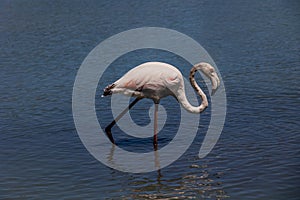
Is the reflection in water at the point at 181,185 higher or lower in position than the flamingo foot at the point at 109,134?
lower

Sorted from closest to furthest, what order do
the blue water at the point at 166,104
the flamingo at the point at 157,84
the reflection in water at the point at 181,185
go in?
the reflection in water at the point at 181,185 < the blue water at the point at 166,104 < the flamingo at the point at 157,84

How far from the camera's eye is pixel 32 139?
1108 cm

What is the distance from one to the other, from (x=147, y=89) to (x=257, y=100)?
130 inches

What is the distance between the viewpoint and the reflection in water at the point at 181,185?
8.46m

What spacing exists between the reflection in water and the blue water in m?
0.02

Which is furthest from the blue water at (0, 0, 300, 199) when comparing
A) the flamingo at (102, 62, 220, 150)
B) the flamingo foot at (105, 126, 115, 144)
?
the flamingo at (102, 62, 220, 150)

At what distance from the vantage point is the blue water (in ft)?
29.0

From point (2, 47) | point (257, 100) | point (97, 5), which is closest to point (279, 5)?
point (97, 5)

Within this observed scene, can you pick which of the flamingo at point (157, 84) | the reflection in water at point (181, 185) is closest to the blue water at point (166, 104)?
the reflection in water at point (181, 185)

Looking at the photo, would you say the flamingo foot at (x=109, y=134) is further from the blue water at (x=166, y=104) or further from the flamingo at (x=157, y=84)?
the flamingo at (x=157, y=84)

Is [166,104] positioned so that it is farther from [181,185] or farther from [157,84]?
[181,185]

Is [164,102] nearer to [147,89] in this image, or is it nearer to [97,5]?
[147,89]

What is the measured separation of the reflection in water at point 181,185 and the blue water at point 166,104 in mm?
15

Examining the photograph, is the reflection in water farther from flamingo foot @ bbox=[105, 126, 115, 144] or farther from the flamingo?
flamingo foot @ bbox=[105, 126, 115, 144]
